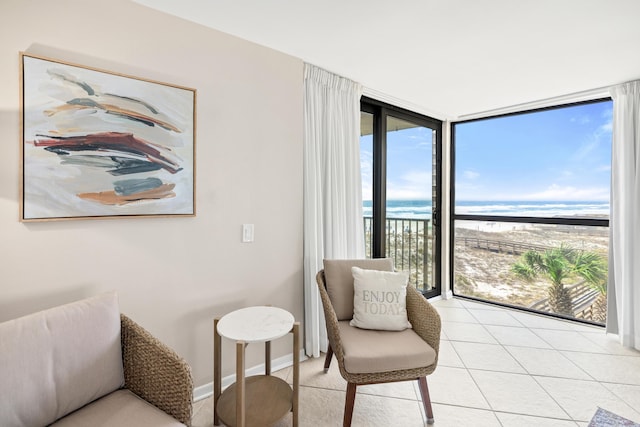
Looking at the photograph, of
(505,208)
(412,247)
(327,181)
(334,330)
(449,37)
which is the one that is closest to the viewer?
(334,330)

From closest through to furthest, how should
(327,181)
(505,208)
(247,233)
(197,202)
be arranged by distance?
1. (197,202)
2. (247,233)
3. (327,181)
4. (505,208)

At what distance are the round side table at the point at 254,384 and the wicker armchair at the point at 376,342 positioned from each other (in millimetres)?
279

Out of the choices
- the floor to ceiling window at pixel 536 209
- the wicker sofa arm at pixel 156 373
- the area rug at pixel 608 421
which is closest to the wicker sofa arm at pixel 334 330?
the wicker sofa arm at pixel 156 373

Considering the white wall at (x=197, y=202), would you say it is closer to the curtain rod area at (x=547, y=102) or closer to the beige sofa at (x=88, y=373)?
the beige sofa at (x=88, y=373)

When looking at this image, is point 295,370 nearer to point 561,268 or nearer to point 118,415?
point 118,415

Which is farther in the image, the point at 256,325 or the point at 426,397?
the point at 426,397

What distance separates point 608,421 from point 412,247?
7.43ft

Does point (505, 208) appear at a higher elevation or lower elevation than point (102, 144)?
lower

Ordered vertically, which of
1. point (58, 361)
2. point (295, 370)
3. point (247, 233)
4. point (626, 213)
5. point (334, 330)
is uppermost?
point (626, 213)

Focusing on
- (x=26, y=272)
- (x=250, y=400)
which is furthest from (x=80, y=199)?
(x=250, y=400)

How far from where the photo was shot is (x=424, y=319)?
6.11 feet

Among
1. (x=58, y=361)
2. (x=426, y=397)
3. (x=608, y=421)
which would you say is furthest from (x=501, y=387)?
(x=58, y=361)

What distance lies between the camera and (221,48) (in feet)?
6.45

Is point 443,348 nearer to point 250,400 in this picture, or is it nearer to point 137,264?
point 250,400
